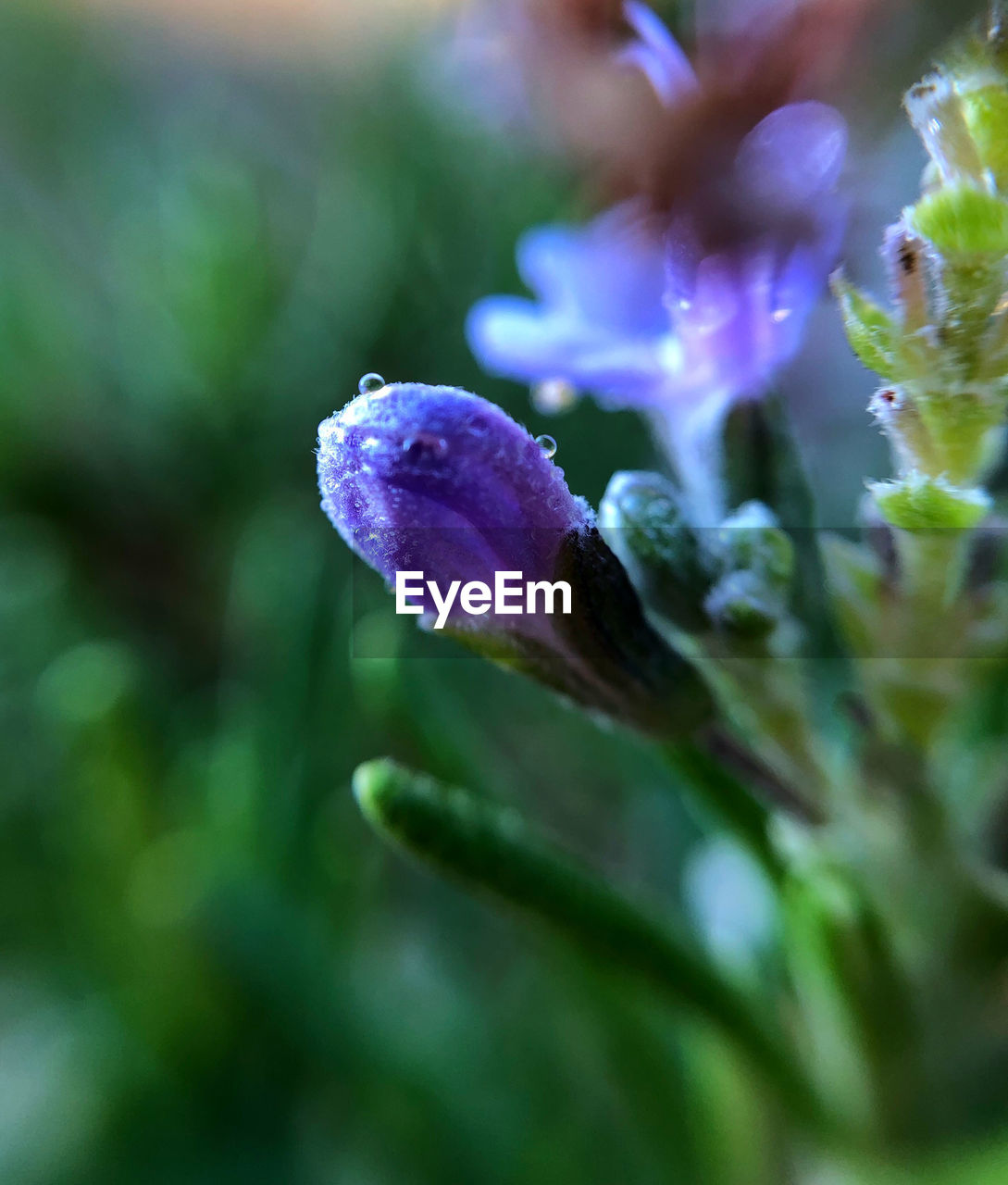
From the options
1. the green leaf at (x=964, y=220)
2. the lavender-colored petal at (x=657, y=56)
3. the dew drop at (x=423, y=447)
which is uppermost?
the lavender-colored petal at (x=657, y=56)

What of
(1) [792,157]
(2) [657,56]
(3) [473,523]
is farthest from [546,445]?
(2) [657,56]

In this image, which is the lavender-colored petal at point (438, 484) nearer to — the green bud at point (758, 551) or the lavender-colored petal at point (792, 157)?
the green bud at point (758, 551)

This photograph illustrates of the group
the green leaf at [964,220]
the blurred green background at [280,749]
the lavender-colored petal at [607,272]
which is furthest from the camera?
the blurred green background at [280,749]

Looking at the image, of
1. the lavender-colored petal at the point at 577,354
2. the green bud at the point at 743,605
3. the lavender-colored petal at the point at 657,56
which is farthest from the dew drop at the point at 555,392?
the lavender-colored petal at the point at 657,56

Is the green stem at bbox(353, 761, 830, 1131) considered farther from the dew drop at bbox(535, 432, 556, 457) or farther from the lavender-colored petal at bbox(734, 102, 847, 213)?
the lavender-colored petal at bbox(734, 102, 847, 213)

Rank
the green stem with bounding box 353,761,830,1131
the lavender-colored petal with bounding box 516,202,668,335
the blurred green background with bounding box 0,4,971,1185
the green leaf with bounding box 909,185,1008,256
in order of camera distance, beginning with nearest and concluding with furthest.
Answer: the green leaf with bounding box 909,185,1008,256, the green stem with bounding box 353,761,830,1131, the lavender-colored petal with bounding box 516,202,668,335, the blurred green background with bounding box 0,4,971,1185

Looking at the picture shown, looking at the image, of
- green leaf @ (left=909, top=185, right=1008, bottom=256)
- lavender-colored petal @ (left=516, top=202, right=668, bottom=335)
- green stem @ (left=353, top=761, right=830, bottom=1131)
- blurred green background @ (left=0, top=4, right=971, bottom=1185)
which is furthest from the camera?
blurred green background @ (left=0, top=4, right=971, bottom=1185)

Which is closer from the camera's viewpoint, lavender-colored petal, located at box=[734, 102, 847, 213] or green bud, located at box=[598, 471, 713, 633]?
green bud, located at box=[598, 471, 713, 633]

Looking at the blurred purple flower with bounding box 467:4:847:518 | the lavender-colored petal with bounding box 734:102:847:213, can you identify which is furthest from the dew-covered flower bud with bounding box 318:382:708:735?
the lavender-colored petal with bounding box 734:102:847:213
